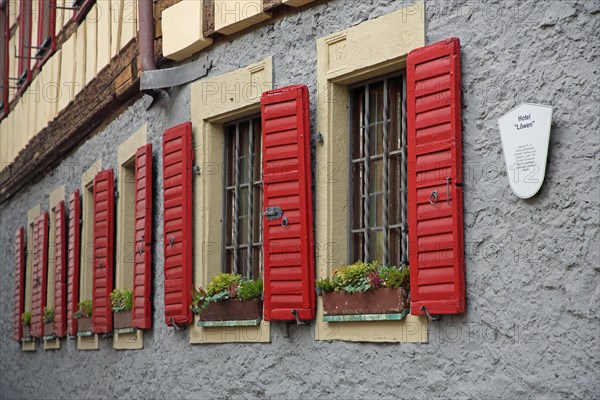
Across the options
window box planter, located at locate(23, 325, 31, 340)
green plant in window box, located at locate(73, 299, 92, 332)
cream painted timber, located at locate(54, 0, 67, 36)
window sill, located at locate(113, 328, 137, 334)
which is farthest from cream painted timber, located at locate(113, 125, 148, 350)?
window box planter, located at locate(23, 325, 31, 340)

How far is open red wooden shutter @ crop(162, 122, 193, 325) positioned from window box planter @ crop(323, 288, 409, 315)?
2120 mm

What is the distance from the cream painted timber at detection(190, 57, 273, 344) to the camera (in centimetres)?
977

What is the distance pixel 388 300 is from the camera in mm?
7781

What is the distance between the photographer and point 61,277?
14.9 metres

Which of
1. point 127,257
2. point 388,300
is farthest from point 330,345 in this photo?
point 127,257

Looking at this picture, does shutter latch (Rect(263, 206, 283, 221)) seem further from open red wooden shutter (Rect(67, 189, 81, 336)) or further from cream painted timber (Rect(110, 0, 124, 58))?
open red wooden shutter (Rect(67, 189, 81, 336))

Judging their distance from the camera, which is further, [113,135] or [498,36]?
[113,135]

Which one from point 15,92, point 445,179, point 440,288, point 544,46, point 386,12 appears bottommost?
point 440,288

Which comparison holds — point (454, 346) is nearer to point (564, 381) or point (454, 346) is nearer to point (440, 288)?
point (440, 288)

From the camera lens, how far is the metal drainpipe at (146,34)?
36.1 ft

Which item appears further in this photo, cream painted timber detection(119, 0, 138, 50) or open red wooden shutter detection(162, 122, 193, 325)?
cream painted timber detection(119, 0, 138, 50)

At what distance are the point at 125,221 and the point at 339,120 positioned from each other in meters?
4.43

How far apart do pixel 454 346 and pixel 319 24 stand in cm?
259

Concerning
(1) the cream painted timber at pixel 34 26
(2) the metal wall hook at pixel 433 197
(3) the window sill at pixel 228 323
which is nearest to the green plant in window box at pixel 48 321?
(1) the cream painted timber at pixel 34 26
